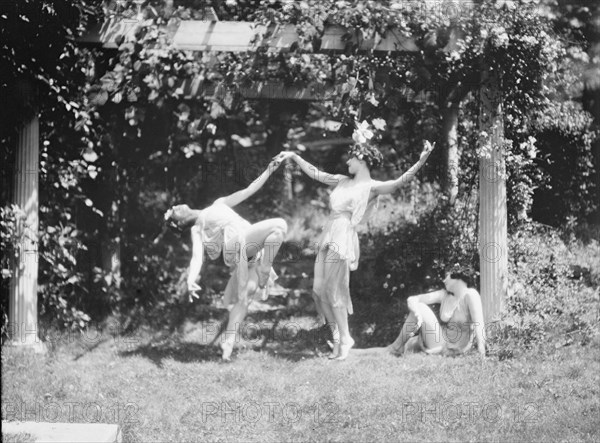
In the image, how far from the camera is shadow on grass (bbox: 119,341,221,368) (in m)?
8.10

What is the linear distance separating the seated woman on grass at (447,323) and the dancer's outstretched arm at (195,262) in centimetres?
190

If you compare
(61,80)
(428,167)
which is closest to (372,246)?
(428,167)

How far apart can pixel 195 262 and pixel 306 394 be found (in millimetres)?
1545

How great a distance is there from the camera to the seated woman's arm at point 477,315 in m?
7.89

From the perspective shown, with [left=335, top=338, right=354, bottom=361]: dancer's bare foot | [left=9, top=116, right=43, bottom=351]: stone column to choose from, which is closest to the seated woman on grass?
[left=335, top=338, right=354, bottom=361]: dancer's bare foot

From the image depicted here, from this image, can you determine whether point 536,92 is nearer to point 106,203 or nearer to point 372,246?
point 372,246

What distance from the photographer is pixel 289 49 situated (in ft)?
28.2

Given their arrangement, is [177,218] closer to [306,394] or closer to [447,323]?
[306,394]

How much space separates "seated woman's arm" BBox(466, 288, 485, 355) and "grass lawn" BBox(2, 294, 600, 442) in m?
0.16

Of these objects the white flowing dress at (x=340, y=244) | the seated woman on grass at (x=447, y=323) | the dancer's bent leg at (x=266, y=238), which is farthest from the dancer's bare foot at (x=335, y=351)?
the dancer's bent leg at (x=266, y=238)

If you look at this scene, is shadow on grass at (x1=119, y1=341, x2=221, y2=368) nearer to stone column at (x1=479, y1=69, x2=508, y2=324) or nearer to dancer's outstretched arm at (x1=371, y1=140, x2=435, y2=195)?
dancer's outstretched arm at (x1=371, y1=140, x2=435, y2=195)

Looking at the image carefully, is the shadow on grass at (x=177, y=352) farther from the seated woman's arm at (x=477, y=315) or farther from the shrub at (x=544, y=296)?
the shrub at (x=544, y=296)

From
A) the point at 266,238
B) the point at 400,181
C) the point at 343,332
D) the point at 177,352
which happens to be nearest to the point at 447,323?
the point at 343,332

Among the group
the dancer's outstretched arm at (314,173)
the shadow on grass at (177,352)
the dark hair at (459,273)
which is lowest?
the shadow on grass at (177,352)
